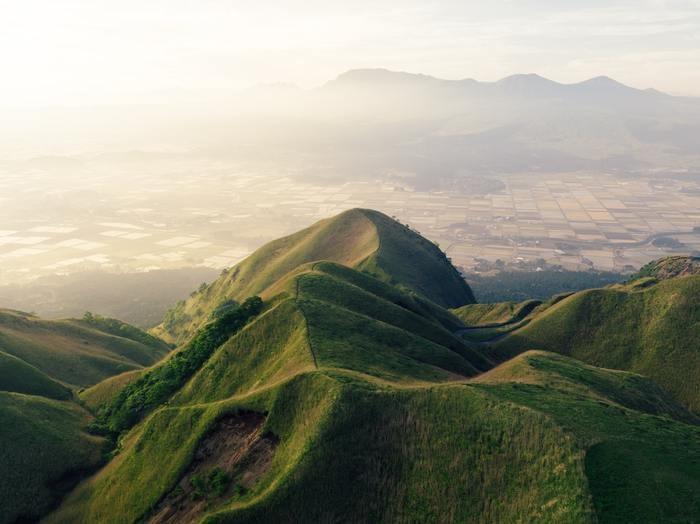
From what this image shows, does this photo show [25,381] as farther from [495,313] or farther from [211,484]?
[495,313]

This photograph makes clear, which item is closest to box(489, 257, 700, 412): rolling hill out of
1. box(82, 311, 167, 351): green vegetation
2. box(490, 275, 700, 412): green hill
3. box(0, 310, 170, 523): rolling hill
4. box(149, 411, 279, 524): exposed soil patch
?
box(490, 275, 700, 412): green hill

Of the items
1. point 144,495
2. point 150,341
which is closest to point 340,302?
point 144,495

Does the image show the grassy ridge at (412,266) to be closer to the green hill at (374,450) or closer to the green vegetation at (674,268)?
the green vegetation at (674,268)

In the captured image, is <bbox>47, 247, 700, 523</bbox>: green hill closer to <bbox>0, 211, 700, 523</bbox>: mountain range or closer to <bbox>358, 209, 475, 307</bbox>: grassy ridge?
<bbox>0, 211, 700, 523</bbox>: mountain range

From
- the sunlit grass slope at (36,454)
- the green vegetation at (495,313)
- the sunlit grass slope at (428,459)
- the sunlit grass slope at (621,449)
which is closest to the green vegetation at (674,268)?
the green vegetation at (495,313)

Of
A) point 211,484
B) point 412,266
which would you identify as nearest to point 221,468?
point 211,484

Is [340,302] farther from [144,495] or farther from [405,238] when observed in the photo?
[405,238]

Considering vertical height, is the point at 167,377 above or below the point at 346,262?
below
